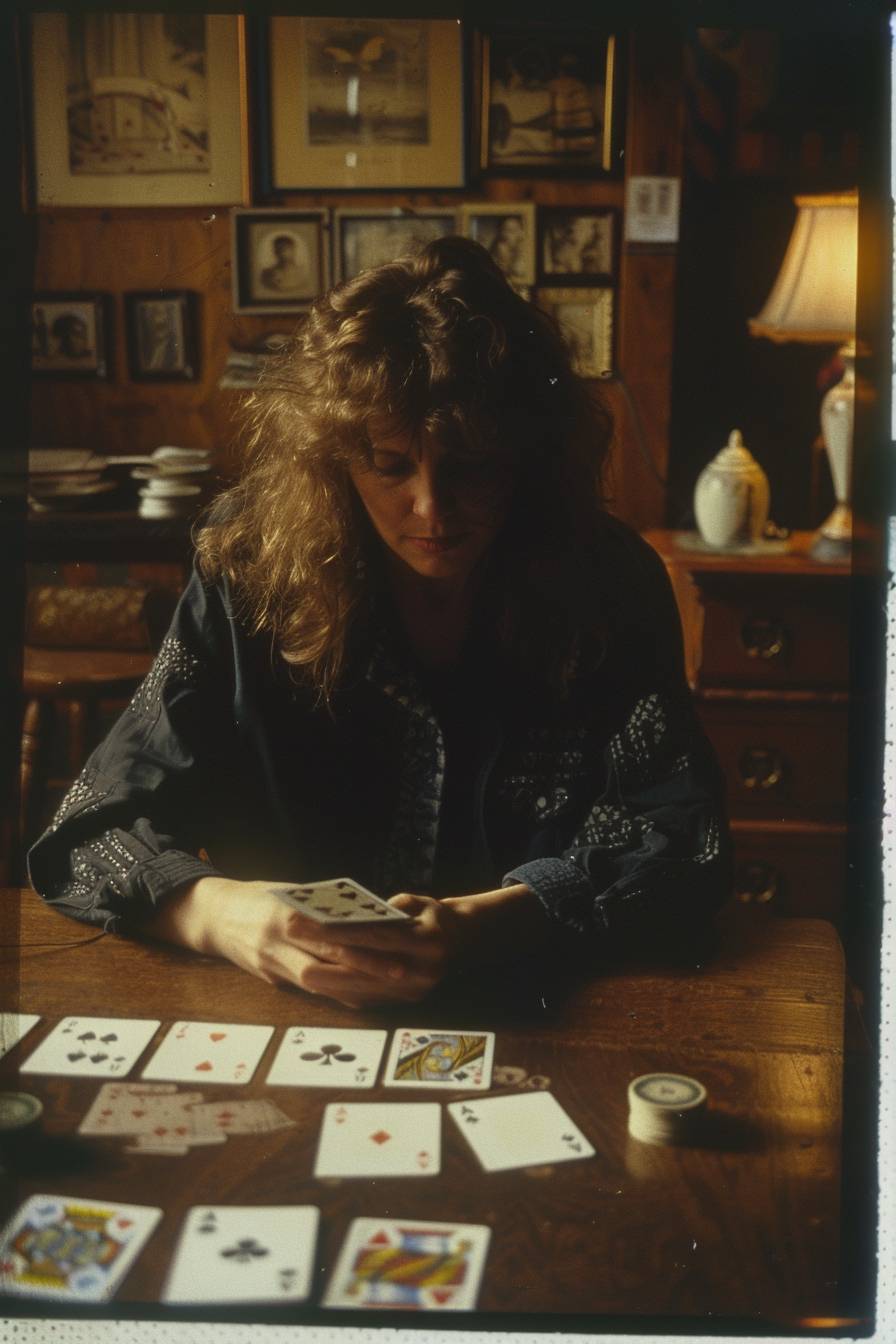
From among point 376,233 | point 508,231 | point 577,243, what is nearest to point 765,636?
point 577,243

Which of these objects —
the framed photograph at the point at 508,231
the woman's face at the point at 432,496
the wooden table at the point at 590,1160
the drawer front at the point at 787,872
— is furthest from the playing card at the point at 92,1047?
the drawer front at the point at 787,872

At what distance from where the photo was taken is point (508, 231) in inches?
90.5

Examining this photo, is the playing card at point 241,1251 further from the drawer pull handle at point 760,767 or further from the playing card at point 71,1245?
the drawer pull handle at point 760,767

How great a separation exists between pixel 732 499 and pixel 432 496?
1.54 m

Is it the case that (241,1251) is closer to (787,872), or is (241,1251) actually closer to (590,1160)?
(590,1160)

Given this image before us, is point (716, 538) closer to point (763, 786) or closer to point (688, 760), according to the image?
point (763, 786)

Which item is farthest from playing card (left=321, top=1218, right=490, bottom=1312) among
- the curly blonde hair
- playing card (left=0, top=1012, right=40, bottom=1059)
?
the curly blonde hair

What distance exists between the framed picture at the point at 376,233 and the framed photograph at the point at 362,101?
9cm

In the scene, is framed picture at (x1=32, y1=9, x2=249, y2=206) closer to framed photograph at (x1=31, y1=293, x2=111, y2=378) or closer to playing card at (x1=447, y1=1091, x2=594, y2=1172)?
framed photograph at (x1=31, y1=293, x2=111, y2=378)

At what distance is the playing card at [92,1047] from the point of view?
130 centimetres

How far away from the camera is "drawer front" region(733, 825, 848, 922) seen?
9.36 ft

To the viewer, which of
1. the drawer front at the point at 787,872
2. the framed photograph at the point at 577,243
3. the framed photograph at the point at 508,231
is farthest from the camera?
the drawer front at the point at 787,872

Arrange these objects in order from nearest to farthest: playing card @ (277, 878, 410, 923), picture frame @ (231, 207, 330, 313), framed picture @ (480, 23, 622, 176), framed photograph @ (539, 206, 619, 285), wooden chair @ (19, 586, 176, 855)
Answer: playing card @ (277, 878, 410, 923) → framed picture @ (480, 23, 622, 176) → picture frame @ (231, 207, 330, 313) → wooden chair @ (19, 586, 176, 855) → framed photograph @ (539, 206, 619, 285)

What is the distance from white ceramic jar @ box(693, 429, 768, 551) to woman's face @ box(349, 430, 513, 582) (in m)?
1.35
